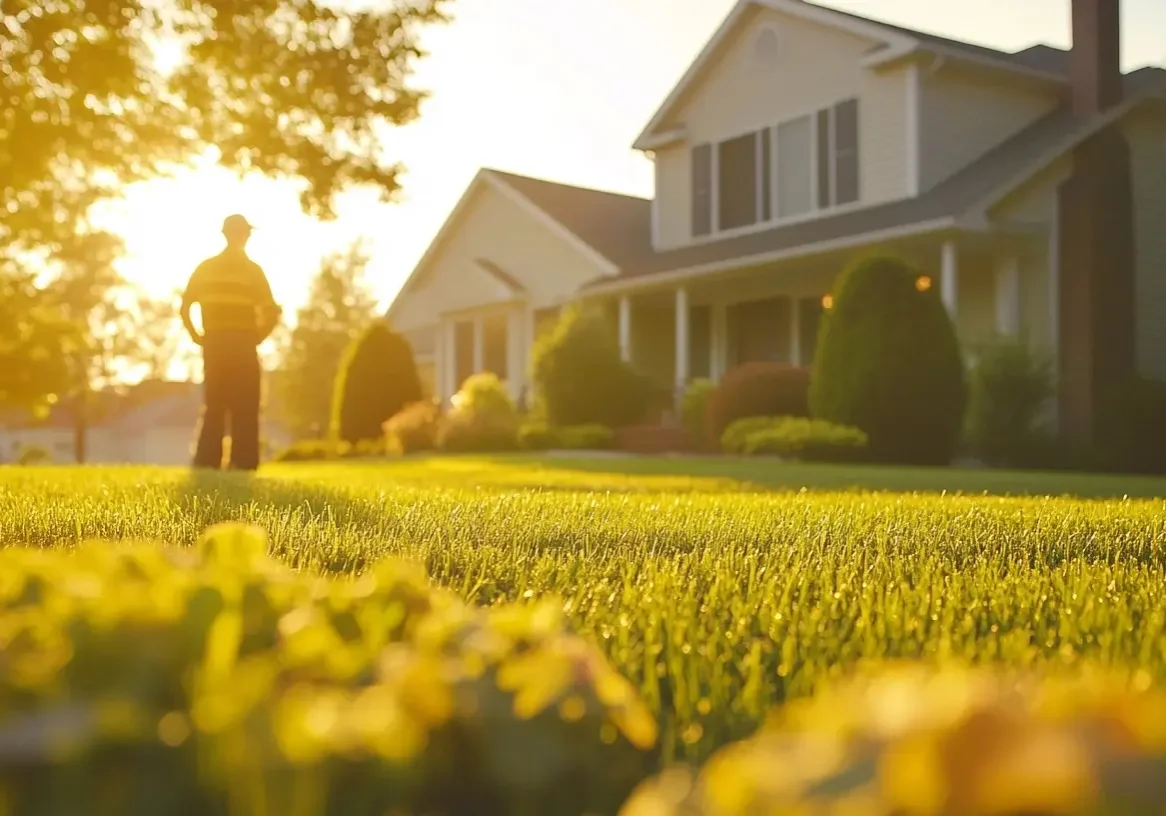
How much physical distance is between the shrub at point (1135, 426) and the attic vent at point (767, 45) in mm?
7864

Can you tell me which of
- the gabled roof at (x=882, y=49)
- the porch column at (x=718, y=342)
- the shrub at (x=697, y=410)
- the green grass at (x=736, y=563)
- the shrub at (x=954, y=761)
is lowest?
the green grass at (x=736, y=563)

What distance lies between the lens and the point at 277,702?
136cm

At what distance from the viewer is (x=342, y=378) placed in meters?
25.1

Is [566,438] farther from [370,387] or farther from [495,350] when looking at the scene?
[495,350]

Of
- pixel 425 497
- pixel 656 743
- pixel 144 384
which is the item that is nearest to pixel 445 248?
pixel 425 497

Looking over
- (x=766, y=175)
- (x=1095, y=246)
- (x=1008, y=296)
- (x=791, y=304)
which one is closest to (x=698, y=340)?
(x=791, y=304)

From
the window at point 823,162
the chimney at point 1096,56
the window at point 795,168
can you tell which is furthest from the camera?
the window at point 795,168

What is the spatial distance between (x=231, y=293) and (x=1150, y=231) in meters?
14.3

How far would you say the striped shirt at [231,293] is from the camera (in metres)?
9.90

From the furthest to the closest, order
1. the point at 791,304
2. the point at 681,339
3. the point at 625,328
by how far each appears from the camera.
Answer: the point at 625,328, the point at 791,304, the point at 681,339

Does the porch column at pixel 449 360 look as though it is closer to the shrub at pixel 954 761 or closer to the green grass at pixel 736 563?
the green grass at pixel 736 563

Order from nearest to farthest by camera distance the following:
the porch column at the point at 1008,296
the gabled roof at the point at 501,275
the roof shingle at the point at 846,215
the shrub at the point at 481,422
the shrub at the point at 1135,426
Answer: the shrub at the point at 1135,426 → the roof shingle at the point at 846,215 → the porch column at the point at 1008,296 → the shrub at the point at 481,422 → the gabled roof at the point at 501,275

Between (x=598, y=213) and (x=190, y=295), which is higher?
(x=598, y=213)

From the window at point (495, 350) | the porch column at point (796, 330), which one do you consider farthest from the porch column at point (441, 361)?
the porch column at point (796, 330)
